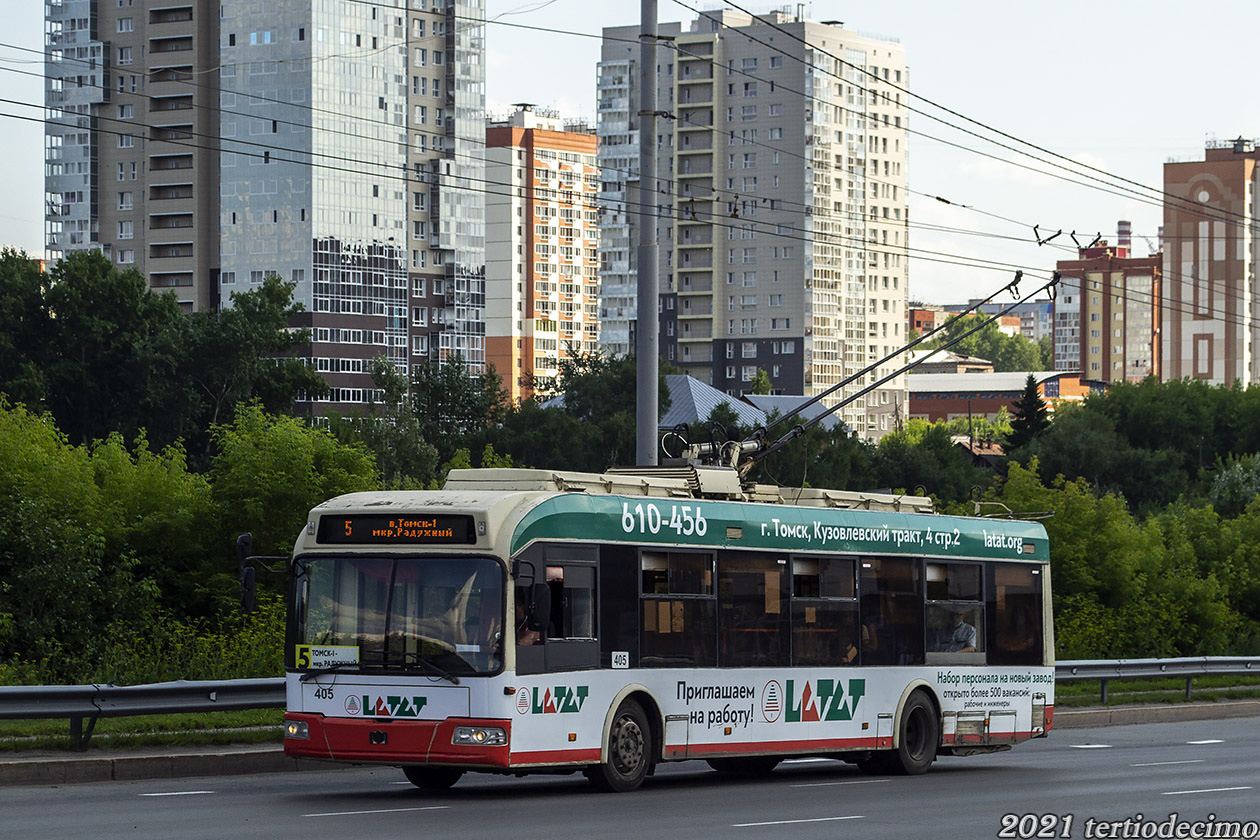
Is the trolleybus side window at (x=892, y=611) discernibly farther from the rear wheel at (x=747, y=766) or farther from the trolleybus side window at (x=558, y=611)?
the trolleybus side window at (x=558, y=611)

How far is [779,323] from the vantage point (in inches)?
6855

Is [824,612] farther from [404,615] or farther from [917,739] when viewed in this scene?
[404,615]

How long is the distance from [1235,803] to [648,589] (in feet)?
17.5

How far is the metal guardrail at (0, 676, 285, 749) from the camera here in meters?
17.3

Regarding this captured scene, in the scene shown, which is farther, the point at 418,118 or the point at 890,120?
the point at 890,120

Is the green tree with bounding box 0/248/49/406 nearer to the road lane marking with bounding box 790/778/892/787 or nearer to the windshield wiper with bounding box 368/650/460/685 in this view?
the road lane marking with bounding box 790/778/892/787

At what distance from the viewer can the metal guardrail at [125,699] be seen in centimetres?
1728

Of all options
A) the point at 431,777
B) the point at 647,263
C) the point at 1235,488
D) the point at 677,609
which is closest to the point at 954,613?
the point at 677,609

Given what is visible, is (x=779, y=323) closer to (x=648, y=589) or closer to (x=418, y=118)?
(x=418, y=118)

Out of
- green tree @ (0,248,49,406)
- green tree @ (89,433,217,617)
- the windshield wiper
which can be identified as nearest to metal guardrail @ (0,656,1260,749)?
the windshield wiper

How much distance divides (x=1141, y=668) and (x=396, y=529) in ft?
62.0

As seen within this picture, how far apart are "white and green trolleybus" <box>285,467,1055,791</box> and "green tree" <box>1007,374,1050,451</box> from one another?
9933 centimetres

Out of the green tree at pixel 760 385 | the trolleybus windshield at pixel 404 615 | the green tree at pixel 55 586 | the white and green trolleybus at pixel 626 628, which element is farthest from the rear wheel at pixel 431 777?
the green tree at pixel 760 385

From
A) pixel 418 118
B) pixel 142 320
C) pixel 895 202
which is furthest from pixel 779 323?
pixel 142 320
